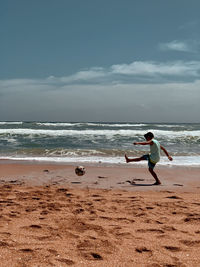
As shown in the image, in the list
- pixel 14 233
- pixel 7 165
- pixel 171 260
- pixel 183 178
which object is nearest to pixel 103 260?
pixel 171 260

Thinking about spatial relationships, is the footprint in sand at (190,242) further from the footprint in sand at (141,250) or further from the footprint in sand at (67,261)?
the footprint in sand at (67,261)

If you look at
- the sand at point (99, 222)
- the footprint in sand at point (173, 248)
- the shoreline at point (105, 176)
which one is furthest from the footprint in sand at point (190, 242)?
the shoreline at point (105, 176)

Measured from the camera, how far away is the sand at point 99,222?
9.07ft

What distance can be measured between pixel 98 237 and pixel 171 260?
94cm

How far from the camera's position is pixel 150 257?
2.78 metres

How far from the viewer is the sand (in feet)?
9.07

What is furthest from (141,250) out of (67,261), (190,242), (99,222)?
(99,222)

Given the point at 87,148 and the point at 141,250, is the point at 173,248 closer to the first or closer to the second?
the point at 141,250

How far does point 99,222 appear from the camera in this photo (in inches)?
151

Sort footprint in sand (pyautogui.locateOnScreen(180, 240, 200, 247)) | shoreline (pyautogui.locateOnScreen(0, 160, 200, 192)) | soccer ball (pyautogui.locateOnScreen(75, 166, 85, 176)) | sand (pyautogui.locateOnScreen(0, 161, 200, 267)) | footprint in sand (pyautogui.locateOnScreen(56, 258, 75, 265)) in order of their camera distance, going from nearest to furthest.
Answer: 1. footprint in sand (pyautogui.locateOnScreen(56, 258, 75, 265))
2. sand (pyautogui.locateOnScreen(0, 161, 200, 267))
3. footprint in sand (pyautogui.locateOnScreen(180, 240, 200, 247))
4. shoreline (pyautogui.locateOnScreen(0, 160, 200, 192))
5. soccer ball (pyautogui.locateOnScreen(75, 166, 85, 176))

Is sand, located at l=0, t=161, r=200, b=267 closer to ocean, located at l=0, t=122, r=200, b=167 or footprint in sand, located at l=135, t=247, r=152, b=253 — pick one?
footprint in sand, located at l=135, t=247, r=152, b=253

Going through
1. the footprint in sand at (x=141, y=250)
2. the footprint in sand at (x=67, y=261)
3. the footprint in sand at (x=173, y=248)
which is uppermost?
the footprint in sand at (x=67, y=261)

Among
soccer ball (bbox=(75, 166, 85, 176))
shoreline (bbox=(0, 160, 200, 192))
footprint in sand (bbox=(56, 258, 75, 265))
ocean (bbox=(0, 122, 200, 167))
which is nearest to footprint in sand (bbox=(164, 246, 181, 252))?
footprint in sand (bbox=(56, 258, 75, 265))

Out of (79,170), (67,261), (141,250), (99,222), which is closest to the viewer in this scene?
(67,261)
